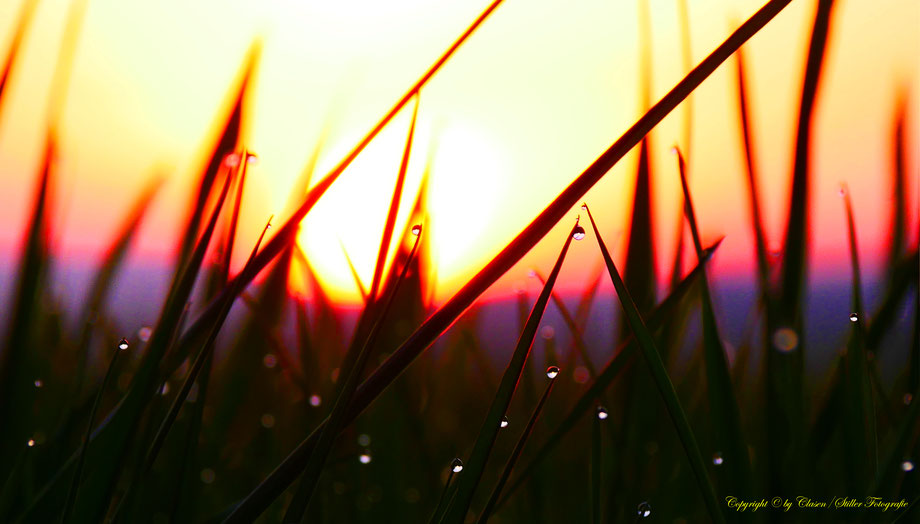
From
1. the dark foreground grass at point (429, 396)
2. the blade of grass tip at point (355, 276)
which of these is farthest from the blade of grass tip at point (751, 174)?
the blade of grass tip at point (355, 276)

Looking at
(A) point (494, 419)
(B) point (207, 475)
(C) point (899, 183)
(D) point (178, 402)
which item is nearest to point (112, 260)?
(B) point (207, 475)

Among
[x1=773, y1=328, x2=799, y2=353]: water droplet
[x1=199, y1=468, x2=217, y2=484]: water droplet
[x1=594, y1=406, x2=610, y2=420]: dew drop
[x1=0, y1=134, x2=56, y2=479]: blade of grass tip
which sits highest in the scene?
[x1=0, y1=134, x2=56, y2=479]: blade of grass tip

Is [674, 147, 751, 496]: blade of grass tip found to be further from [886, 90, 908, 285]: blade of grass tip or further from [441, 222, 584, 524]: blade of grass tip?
[886, 90, 908, 285]: blade of grass tip

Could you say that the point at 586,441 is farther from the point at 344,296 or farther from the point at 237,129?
the point at 237,129

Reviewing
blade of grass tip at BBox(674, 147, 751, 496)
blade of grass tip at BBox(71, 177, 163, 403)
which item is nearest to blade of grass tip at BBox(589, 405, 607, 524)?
blade of grass tip at BBox(674, 147, 751, 496)

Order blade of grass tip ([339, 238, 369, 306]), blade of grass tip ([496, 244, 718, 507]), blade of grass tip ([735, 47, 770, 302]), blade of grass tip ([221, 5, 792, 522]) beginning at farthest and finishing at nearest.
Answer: blade of grass tip ([339, 238, 369, 306])
blade of grass tip ([735, 47, 770, 302])
blade of grass tip ([496, 244, 718, 507])
blade of grass tip ([221, 5, 792, 522])

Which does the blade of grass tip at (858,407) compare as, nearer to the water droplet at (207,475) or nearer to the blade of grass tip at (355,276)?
the blade of grass tip at (355,276)
